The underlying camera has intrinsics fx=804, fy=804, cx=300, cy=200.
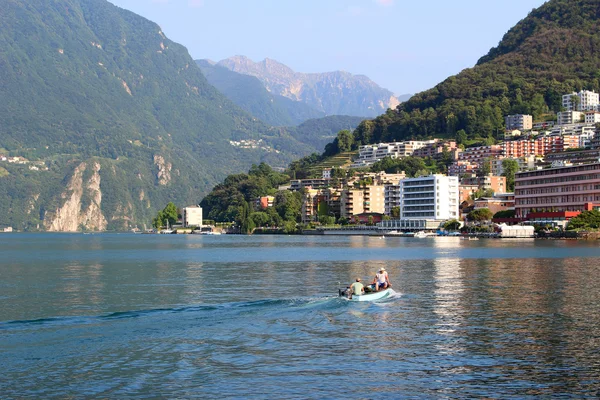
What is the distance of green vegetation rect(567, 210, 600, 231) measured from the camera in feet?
556

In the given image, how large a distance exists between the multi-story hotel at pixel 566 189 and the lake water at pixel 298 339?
118405 millimetres

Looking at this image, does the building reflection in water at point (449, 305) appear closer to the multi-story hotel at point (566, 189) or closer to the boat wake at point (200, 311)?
the boat wake at point (200, 311)

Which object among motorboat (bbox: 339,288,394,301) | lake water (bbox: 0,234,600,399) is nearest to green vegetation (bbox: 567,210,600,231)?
lake water (bbox: 0,234,600,399)

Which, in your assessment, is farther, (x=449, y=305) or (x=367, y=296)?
(x=367, y=296)

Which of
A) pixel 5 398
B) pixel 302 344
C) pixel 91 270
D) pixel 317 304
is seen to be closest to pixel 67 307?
pixel 317 304

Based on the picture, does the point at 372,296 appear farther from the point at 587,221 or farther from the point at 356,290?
the point at 587,221

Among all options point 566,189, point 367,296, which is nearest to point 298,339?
point 367,296

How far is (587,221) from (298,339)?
476ft

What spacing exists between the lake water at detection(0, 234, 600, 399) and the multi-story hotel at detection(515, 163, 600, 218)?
388ft

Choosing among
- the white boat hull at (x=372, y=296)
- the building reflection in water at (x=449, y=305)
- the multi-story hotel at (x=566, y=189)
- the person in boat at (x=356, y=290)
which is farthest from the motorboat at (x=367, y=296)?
the multi-story hotel at (x=566, y=189)

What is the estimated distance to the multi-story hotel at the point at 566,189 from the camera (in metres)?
182

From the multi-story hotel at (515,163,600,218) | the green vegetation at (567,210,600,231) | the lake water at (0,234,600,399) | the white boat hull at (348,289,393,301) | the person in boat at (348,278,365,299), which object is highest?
the multi-story hotel at (515,163,600,218)

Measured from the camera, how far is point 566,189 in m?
190

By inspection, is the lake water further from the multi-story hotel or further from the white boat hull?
the multi-story hotel
